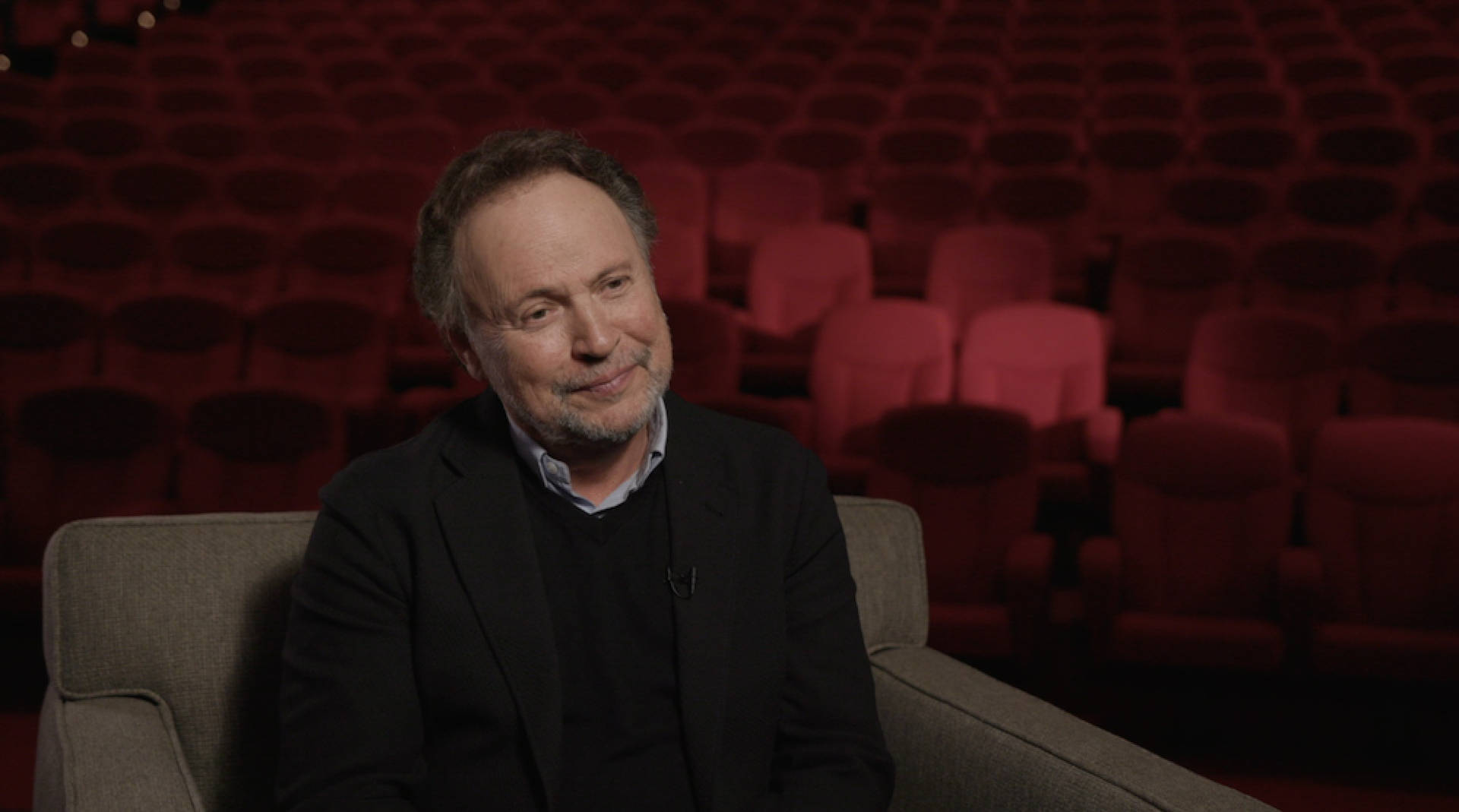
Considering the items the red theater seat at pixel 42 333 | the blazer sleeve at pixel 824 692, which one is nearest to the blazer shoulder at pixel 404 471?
the blazer sleeve at pixel 824 692

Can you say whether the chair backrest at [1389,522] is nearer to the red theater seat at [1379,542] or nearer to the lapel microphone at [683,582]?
the red theater seat at [1379,542]

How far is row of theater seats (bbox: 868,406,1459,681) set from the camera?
171cm

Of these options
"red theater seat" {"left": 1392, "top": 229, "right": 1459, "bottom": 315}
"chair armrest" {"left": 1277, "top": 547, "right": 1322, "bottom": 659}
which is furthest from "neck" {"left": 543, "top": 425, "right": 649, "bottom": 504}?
"red theater seat" {"left": 1392, "top": 229, "right": 1459, "bottom": 315}

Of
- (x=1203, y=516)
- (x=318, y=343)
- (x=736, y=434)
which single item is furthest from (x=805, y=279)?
(x=736, y=434)

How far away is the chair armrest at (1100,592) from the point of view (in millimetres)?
1735

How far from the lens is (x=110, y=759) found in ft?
2.48

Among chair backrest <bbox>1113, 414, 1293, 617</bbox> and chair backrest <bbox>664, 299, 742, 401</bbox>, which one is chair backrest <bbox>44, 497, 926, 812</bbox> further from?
chair backrest <bbox>664, 299, 742, 401</bbox>

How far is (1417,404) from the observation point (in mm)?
2273

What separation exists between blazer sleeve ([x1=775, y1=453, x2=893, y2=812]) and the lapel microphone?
0.24 ft

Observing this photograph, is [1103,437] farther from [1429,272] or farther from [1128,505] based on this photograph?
[1429,272]

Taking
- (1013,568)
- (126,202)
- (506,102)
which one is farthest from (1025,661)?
(506,102)

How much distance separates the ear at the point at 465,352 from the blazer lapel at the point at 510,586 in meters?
0.08

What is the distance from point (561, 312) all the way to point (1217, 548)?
1.36 meters

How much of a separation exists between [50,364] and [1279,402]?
241 centimetres
